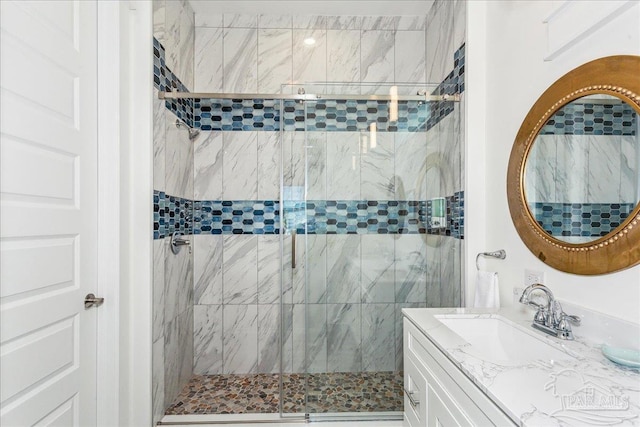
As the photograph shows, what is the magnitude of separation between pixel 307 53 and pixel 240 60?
534 mm

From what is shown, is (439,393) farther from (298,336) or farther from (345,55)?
(345,55)

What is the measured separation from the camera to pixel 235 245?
9.77 ft

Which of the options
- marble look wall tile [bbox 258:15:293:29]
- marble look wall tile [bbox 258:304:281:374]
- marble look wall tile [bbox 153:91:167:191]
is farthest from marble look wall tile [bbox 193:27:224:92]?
marble look wall tile [bbox 258:304:281:374]

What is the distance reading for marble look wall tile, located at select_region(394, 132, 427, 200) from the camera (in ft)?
7.11

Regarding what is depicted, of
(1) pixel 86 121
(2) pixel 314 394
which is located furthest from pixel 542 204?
(1) pixel 86 121

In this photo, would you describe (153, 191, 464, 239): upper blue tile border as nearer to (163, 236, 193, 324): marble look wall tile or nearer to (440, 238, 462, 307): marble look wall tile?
(440, 238, 462, 307): marble look wall tile

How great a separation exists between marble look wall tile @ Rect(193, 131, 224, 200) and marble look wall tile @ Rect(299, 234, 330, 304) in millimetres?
1128

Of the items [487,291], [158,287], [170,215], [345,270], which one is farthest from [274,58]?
[487,291]

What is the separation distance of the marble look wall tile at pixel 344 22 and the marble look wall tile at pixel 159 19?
1.29 m

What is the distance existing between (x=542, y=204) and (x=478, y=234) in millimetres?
549

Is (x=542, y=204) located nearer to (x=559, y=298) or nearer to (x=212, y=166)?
(x=559, y=298)

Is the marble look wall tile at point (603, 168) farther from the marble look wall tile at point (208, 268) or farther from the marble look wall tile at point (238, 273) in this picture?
the marble look wall tile at point (208, 268)

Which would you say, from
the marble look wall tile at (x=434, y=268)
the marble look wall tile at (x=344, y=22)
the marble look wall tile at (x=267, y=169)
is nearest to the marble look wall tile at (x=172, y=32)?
the marble look wall tile at (x=267, y=169)

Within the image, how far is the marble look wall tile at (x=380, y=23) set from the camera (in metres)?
3.01
